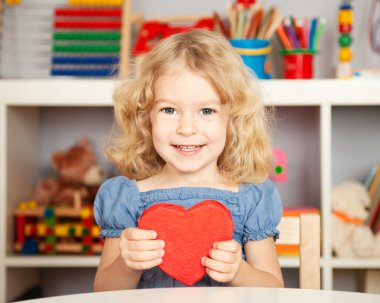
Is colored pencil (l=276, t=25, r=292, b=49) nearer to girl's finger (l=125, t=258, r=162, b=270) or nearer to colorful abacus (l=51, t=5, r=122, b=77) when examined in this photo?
colorful abacus (l=51, t=5, r=122, b=77)

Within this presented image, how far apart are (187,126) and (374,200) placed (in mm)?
1071

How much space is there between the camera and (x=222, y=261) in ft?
3.00

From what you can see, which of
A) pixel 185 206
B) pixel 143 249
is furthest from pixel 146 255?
pixel 185 206

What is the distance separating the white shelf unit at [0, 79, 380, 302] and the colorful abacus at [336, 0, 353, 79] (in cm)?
12

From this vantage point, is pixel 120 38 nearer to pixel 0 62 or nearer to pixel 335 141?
pixel 0 62

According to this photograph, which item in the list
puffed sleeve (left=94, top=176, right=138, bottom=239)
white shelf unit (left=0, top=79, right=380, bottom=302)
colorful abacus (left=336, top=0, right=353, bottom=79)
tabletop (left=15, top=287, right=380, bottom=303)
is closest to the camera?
tabletop (left=15, top=287, right=380, bottom=303)

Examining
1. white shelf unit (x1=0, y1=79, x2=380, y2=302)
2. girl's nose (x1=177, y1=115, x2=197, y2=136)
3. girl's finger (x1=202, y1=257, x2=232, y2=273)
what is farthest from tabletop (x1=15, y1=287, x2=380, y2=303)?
white shelf unit (x1=0, y1=79, x2=380, y2=302)

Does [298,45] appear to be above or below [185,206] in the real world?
above

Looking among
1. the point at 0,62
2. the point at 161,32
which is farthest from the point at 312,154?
the point at 0,62

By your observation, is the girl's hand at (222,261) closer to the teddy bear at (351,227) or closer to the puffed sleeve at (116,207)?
the puffed sleeve at (116,207)

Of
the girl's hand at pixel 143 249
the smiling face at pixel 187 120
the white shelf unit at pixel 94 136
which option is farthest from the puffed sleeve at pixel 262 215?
the white shelf unit at pixel 94 136

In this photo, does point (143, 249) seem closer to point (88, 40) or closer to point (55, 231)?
point (55, 231)

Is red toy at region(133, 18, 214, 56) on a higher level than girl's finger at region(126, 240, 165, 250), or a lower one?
higher

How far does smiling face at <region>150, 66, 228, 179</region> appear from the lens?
40.6 inches
